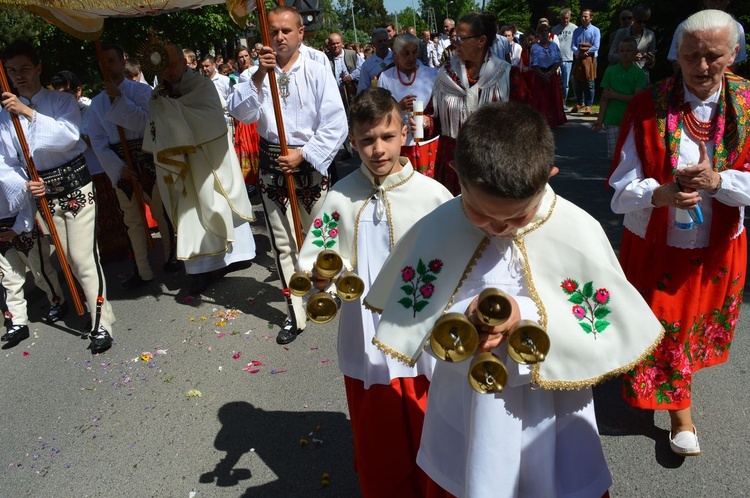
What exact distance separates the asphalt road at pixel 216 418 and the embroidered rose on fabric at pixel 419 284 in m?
1.56

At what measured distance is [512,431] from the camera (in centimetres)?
174

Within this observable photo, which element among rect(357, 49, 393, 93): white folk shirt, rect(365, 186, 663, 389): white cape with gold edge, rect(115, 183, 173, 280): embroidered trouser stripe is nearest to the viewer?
rect(365, 186, 663, 389): white cape with gold edge

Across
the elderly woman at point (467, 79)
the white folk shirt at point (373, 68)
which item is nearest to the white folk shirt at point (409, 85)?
the elderly woman at point (467, 79)

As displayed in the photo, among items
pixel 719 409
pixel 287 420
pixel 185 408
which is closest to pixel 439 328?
pixel 287 420

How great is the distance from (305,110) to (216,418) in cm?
237

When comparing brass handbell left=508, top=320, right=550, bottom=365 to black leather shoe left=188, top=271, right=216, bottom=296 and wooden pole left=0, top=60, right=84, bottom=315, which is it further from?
black leather shoe left=188, top=271, right=216, bottom=296

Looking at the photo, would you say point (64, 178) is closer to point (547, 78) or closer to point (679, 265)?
point (679, 265)

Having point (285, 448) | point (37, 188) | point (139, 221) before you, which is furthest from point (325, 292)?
point (139, 221)

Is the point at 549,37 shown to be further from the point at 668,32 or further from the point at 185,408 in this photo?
the point at 185,408

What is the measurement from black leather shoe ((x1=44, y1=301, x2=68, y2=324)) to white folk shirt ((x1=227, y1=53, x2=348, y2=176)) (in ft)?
8.73

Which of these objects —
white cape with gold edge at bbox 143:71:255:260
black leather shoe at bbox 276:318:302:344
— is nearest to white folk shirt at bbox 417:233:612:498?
black leather shoe at bbox 276:318:302:344

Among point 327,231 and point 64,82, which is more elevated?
point 64,82

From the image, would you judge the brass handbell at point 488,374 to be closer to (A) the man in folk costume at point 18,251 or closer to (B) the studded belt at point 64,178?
(B) the studded belt at point 64,178

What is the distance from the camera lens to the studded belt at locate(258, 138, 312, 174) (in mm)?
4746
